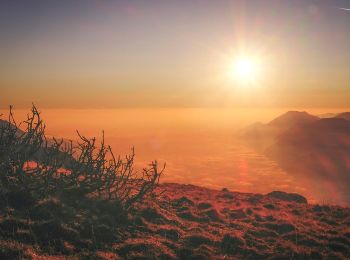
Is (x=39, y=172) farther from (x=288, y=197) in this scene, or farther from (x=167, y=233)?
(x=288, y=197)

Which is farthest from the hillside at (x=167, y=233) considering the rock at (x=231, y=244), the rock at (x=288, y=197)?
the rock at (x=288, y=197)

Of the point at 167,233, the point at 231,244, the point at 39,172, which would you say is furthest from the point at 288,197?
the point at 39,172

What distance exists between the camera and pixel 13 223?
44.1ft

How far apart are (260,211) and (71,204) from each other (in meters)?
14.1

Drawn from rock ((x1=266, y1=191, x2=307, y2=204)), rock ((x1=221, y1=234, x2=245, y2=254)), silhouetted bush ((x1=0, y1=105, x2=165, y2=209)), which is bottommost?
rock ((x1=266, y1=191, x2=307, y2=204))

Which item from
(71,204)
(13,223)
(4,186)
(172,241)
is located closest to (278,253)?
(172,241)

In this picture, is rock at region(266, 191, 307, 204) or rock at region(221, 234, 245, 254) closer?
rock at region(221, 234, 245, 254)

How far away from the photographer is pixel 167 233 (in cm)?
1709

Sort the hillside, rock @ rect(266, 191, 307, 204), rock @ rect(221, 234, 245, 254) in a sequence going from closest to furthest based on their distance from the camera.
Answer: the hillside → rock @ rect(221, 234, 245, 254) → rock @ rect(266, 191, 307, 204)

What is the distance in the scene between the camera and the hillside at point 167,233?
513 inches

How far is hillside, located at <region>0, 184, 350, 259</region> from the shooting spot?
13.0 metres

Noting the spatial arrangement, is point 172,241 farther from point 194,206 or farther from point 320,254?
point 194,206

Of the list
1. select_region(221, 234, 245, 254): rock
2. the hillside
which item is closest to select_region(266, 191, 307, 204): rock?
the hillside

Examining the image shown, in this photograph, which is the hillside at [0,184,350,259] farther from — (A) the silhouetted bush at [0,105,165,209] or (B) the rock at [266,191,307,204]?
(B) the rock at [266,191,307,204]
